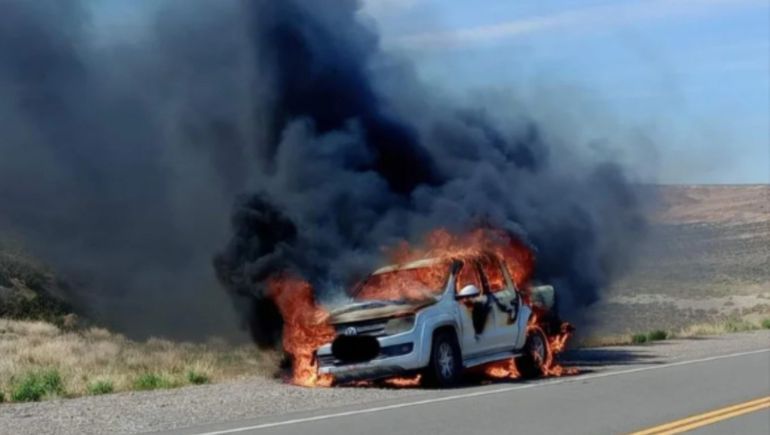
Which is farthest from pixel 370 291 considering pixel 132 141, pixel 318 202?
pixel 132 141

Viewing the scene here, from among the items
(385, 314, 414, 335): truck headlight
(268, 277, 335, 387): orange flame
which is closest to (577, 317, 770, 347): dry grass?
(268, 277, 335, 387): orange flame

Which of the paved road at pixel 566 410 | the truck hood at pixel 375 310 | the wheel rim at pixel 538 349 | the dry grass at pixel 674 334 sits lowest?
the paved road at pixel 566 410

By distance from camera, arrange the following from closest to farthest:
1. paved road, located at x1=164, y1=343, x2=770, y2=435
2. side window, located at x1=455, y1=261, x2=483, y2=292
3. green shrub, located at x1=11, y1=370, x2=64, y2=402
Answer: paved road, located at x1=164, y1=343, x2=770, y2=435 → green shrub, located at x1=11, y1=370, x2=64, y2=402 → side window, located at x1=455, y1=261, x2=483, y2=292

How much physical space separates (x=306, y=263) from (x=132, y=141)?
665 inches

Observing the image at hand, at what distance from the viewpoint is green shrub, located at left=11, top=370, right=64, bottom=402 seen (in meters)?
16.5

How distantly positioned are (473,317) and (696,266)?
182ft

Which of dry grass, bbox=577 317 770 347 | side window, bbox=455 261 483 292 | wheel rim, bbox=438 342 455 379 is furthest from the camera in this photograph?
dry grass, bbox=577 317 770 347

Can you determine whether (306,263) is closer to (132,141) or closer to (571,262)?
(571,262)

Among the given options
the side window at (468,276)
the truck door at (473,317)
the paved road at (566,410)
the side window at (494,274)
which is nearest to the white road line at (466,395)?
the paved road at (566,410)

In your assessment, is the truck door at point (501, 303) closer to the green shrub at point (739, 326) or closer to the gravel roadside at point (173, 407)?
the gravel roadside at point (173, 407)

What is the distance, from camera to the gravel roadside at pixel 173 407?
13.6 meters

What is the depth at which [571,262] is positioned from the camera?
28.2 meters

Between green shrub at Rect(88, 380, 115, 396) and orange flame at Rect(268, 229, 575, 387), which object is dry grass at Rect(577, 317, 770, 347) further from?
green shrub at Rect(88, 380, 115, 396)

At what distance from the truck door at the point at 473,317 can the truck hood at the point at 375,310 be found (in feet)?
1.97
